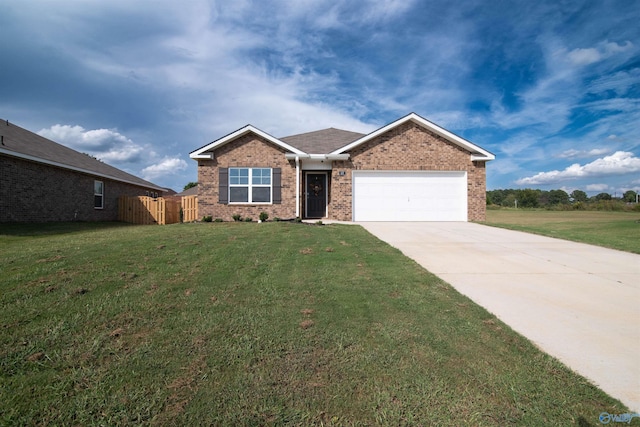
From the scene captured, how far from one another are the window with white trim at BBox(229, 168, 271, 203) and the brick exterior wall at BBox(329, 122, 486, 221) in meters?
3.05

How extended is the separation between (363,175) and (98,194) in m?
13.9

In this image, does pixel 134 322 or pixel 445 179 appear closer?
pixel 134 322

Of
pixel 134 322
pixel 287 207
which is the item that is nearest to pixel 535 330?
pixel 134 322

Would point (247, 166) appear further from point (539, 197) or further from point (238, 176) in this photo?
point (539, 197)

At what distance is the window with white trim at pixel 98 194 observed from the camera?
15125 millimetres

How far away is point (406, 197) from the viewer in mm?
13711

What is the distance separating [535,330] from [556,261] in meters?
3.93

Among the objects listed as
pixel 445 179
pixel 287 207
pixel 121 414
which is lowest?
pixel 121 414

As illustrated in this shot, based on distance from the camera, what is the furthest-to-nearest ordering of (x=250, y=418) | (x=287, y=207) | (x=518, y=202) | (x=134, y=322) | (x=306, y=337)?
(x=518, y=202) → (x=287, y=207) → (x=134, y=322) → (x=306, y=337) → (x=250, y=418)

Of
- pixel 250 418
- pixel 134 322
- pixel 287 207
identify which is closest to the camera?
pixel 250 418

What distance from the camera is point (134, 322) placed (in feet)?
9.72

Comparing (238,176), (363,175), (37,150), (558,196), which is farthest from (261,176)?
(558,196)

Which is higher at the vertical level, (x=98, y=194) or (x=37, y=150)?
(x=37, y=150)

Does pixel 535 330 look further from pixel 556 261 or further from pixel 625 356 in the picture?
pixel 556 261
